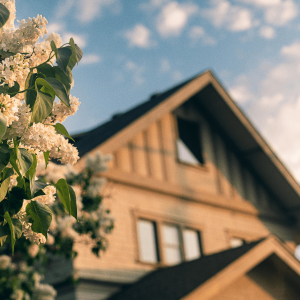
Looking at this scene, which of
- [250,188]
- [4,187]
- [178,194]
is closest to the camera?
[4,187]

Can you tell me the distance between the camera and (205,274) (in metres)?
10.9

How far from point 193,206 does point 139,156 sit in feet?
8.56

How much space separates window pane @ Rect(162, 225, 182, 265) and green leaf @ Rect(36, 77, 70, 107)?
Answer: 11589mm

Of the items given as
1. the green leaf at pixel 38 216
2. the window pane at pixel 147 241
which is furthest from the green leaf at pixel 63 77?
the window pane at pixel 147 241

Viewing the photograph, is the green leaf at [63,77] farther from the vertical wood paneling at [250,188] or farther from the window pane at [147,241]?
the vertical wood paneling at [250,188]

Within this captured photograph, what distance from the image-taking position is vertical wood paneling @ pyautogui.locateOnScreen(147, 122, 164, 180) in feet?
49.0

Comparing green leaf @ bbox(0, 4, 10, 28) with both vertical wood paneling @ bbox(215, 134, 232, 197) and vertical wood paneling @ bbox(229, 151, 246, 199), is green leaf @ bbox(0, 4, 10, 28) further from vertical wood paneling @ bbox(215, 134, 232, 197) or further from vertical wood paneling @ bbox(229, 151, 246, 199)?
vertical wood paneling @ bbox(229, 151, 246, 199)

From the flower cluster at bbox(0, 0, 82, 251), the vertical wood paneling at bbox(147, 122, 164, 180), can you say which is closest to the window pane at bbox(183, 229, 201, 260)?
the vertical wood paneling at bbox(147, 122, 164, 180)

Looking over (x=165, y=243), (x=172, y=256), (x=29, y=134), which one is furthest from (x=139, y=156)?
(x=29, y=134)

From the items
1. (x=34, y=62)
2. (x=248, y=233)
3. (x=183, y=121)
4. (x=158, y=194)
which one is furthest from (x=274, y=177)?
(x=34, y=62)

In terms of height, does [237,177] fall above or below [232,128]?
below

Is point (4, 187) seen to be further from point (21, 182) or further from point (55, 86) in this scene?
point (55, 86)

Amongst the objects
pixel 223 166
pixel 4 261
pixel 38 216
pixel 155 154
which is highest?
pixel 223 166

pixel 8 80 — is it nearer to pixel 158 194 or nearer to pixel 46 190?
pixel 46 190
